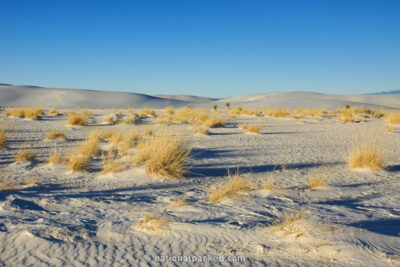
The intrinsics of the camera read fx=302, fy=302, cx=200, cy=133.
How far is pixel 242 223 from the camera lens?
10.0ft

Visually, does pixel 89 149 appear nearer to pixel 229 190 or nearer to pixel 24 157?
pixel 24 157

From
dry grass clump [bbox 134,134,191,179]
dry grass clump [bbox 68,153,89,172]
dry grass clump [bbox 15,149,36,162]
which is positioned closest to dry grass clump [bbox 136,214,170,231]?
dry grass clump [bbox 134,134,191,179]

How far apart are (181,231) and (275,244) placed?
889mm

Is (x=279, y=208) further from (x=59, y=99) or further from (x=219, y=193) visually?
(x=59, y=99)

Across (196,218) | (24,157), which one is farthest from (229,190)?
(24,157)

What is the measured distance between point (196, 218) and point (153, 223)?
0.50m

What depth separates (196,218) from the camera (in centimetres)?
323

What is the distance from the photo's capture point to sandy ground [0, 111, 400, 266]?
2465 millimetres

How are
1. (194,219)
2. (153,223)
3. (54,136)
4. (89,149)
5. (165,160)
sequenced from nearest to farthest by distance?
(153,223)
(194,219)
(165,160)
(89,149)
(54,136)

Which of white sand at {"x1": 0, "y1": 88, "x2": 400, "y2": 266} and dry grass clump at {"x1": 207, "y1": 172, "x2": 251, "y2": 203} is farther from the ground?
dry grass clump at {"x1": 207, "y1": 172, "x2": 251, "y2": 203}

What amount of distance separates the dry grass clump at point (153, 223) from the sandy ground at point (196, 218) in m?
0.05

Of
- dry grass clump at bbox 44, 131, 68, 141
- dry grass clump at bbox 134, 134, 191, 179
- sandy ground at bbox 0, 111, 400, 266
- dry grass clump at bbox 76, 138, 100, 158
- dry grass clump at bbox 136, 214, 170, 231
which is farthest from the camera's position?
dry grass clump at bbox 44, 131, 68, 141

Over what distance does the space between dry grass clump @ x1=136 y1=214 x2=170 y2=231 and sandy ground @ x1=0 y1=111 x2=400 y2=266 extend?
48 millimetres

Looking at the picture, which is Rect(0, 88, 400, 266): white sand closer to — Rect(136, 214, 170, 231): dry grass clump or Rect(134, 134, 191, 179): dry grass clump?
Rect(136, 214, 170, 231): dry grass clump
